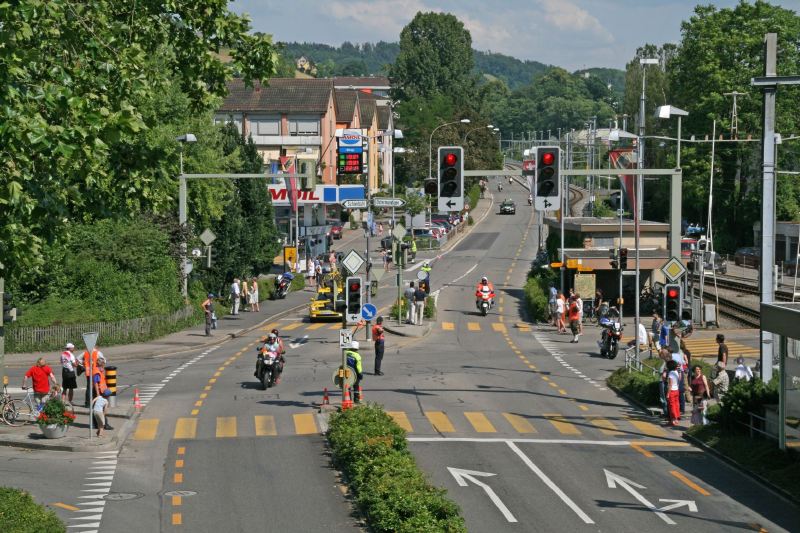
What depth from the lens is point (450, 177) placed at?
88.3ft

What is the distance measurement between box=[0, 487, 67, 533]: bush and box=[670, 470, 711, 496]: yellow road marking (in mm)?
12039

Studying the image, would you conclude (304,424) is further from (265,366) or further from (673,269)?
(673,269)

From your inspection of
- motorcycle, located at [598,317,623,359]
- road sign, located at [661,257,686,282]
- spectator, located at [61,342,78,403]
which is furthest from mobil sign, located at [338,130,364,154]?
spectator, located at [61,342,78,403]

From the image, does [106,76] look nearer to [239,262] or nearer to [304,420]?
[304,420]

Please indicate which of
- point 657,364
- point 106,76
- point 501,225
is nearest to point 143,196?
point 106,76

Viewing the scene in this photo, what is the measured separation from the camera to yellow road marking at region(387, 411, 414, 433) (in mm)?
29406

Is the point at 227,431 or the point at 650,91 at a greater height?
the point at 650,91

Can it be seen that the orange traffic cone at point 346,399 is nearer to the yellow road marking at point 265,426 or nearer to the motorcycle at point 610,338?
the yellow road marking at point 265,426

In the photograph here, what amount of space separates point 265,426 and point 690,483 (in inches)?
434

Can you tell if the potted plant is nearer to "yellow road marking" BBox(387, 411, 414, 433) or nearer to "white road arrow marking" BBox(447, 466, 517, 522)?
"yellow road marking" BBox(387, 411, 414, 433)

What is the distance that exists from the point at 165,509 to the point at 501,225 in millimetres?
103515

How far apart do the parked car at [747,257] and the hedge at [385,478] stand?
211 feet

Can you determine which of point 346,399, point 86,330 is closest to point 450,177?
point 346,399

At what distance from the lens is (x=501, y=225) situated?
405ft
